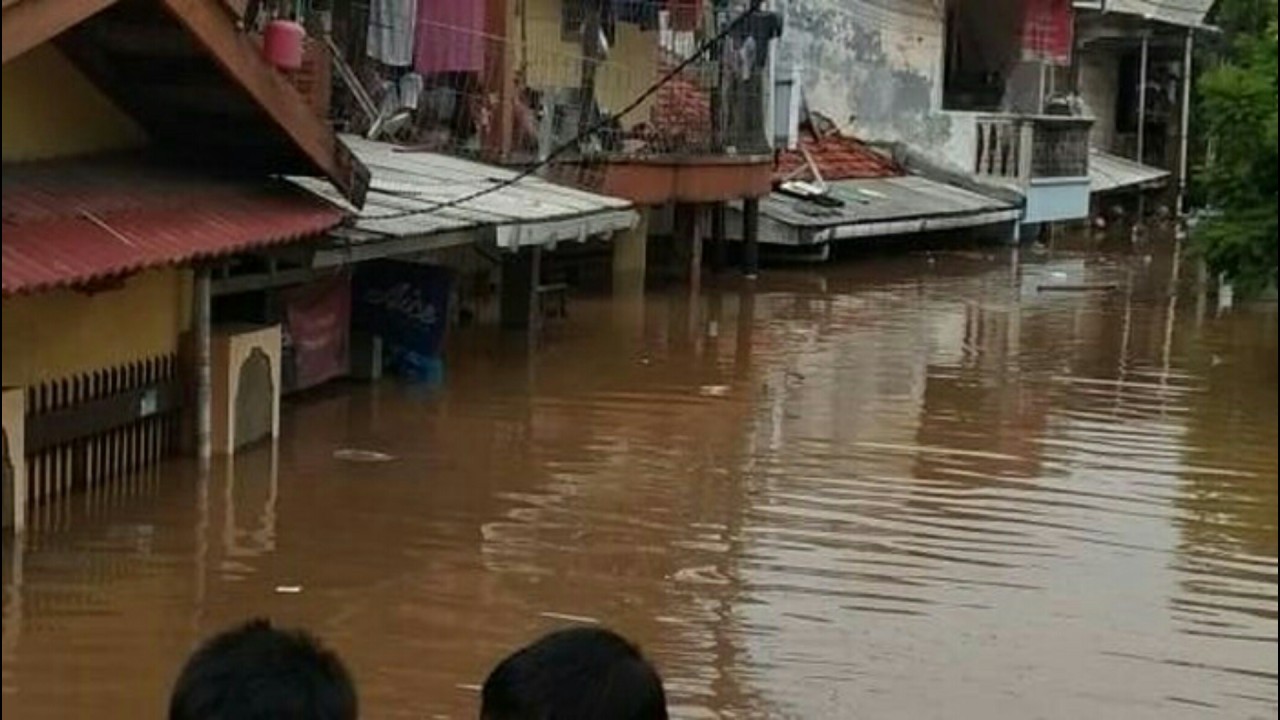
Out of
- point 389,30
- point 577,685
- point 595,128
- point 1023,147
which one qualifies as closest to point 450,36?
point 389,30

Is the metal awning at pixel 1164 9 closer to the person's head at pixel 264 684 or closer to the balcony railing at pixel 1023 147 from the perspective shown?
the balcony railing at pixel 1023 147

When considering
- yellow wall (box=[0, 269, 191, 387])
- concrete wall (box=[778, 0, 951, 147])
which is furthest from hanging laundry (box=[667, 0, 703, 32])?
yellow wall (box=[0, 269, 191, 387])

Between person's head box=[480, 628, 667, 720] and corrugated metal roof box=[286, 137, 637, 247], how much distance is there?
891 cm

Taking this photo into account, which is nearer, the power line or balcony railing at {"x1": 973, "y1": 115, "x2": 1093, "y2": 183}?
the power line

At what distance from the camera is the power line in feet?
43.5

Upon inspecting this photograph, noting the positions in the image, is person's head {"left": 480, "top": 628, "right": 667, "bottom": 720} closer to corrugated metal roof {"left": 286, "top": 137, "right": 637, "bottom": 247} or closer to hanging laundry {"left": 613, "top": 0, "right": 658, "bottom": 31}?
corrugated metal roof {"left": 286, "top": 137, "right": 637, "bottom": 247}

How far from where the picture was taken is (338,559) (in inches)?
354

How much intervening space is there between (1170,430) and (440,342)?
5086 mm

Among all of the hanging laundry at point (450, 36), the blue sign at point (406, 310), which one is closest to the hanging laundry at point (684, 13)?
the hanging laundry at point (450, 36)

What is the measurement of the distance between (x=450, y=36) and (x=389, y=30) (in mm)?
1233

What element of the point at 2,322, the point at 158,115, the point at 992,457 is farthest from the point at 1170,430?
the point at 2,322

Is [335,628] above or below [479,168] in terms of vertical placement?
below

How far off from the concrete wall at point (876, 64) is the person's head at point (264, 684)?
26276 millimetres

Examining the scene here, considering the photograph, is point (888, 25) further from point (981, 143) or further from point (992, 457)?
point (992, 457)
